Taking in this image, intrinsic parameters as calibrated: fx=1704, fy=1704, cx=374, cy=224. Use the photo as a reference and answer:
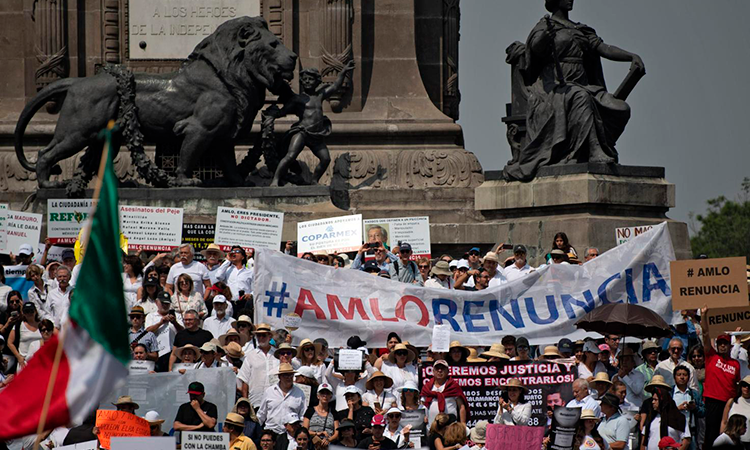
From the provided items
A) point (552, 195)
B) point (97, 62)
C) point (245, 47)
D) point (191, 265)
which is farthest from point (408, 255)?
point (97, 62)

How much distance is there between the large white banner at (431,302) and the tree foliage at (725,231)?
2791 inches

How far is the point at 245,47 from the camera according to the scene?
2427cm

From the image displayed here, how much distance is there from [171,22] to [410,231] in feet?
25.3

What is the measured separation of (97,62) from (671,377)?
565 inches

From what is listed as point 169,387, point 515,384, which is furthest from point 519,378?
point 169,387

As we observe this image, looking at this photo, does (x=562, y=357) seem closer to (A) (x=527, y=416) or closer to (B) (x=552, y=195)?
(A) (x=527, y=416)

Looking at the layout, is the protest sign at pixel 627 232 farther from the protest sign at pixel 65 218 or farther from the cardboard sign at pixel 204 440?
the cardboard sign at pixel 204 440

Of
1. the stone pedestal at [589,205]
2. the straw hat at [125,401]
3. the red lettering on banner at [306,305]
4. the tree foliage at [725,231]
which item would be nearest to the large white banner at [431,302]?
the red lettering on banner at [306,305]

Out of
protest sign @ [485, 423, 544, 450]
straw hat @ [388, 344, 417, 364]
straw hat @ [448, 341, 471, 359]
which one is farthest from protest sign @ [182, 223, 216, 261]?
protest sign @ [485, 423, 544, 450]

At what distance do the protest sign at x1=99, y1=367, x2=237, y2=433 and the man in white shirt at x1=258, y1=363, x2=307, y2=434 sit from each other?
371 millimetres

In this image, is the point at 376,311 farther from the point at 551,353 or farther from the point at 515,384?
the point at 515,384

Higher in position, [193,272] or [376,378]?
[193,272]

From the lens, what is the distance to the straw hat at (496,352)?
16.3 meters

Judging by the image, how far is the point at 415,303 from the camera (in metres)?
17.6
